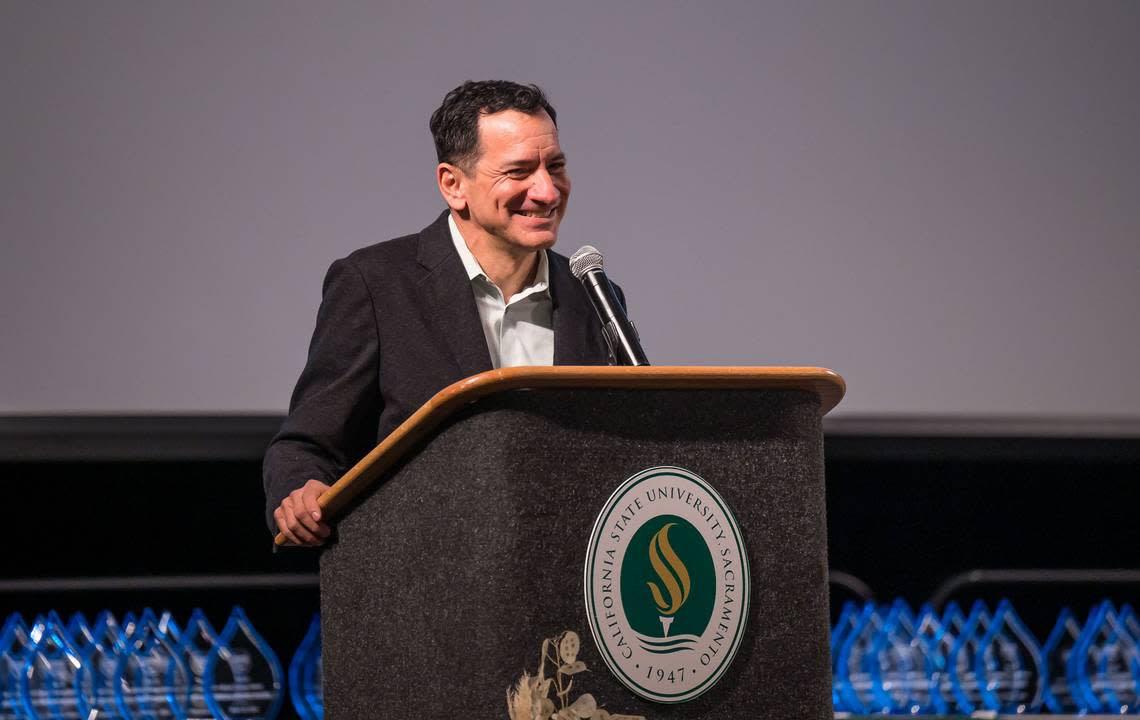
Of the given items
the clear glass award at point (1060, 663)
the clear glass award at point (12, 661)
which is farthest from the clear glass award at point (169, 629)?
the clear glass award at point (1060, 663)

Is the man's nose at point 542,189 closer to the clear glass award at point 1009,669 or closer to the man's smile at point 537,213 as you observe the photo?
the man's smile at point 537,213

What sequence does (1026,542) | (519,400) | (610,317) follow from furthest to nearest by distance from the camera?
(1026,542) < (610,317) < (519,400)

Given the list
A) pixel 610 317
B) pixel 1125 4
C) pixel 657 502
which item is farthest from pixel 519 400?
pixel 1125 4

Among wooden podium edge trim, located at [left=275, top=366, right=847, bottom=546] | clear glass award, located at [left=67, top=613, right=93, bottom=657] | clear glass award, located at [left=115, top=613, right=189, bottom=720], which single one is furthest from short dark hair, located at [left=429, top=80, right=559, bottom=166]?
clear glass award, located at [left=67, top=613, right=93, bottom=657]

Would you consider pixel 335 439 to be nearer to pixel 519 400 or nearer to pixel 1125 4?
pixel 519 400

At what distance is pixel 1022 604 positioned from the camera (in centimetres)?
346

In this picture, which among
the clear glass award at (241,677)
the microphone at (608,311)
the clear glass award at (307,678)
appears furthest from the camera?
the clear glass award at (307,678)

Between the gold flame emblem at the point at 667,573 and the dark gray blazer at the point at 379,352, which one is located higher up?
the dark gray blazer at the point at 379,352

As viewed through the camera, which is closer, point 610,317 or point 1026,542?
point 610,317

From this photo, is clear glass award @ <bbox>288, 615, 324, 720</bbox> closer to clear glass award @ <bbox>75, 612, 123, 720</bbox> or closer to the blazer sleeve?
clear glass award @ <bbox>75, 612, 123, 720</bbox>

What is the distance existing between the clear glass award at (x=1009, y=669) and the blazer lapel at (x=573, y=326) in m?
2.14

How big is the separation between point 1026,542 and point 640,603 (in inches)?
116

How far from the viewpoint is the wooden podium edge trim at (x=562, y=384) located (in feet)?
2.94

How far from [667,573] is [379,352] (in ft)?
1.60
